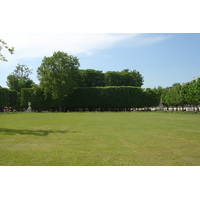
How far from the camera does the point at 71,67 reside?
155 ft

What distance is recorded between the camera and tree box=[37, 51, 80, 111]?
146 feet

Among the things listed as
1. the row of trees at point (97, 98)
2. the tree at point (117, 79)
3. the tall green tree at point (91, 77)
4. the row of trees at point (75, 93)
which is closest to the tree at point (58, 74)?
the row of trees at point (75, 93)

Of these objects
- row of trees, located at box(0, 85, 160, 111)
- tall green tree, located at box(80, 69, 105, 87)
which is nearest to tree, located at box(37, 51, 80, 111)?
row of trees, located at box(0, 85, 160, 111)

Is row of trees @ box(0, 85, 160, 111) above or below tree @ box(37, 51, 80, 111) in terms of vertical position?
below

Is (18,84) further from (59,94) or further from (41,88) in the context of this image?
(59,94)

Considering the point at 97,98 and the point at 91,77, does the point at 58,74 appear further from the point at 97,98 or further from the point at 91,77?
the point at 91,77

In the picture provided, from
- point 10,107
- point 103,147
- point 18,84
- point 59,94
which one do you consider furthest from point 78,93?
point 103,147

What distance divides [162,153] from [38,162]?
351 cm

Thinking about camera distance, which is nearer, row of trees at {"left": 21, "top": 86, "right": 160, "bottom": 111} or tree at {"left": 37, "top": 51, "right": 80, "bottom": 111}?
tree at {"left": 37, "top": 51, "right": 80, "bottom": 111}

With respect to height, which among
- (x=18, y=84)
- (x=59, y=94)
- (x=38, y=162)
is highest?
(x=18, y=84)

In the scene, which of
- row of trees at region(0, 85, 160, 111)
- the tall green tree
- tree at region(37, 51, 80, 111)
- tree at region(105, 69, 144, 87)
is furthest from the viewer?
tree at region(105, 69, 144, 87)

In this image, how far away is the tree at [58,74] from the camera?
44625 millimetres

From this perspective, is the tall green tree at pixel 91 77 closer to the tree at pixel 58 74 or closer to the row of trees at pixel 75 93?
the row of trees at pixel 75 93

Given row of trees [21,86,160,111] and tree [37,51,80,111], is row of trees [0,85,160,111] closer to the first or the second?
row of trees [21,86,160,111]
